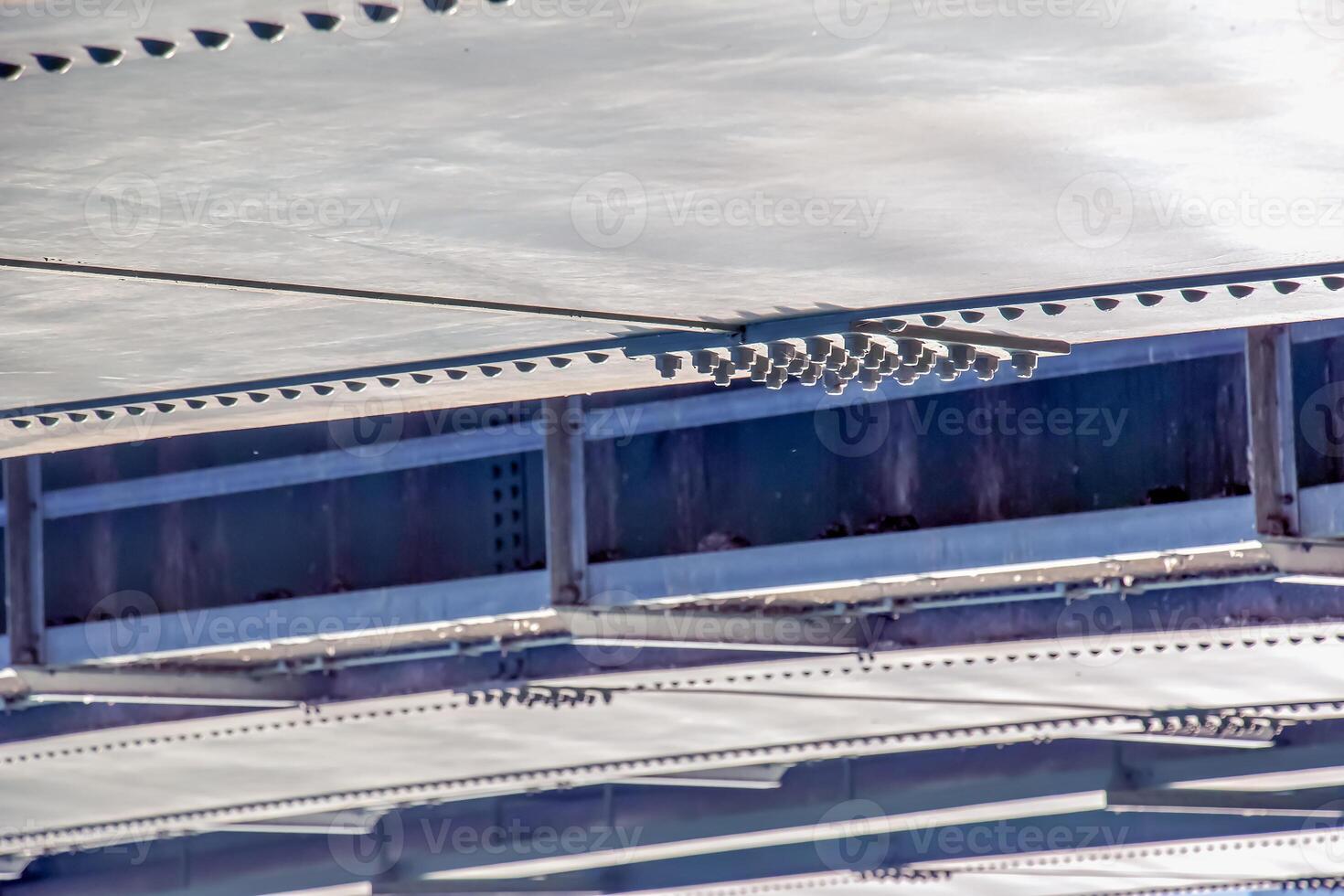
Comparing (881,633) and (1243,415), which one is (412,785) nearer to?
(881,633)

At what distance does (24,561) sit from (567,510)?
5.19m

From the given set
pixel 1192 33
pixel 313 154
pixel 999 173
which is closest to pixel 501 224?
pixel 313 154

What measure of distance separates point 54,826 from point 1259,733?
13.2m

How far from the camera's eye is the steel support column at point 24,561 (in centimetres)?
1470

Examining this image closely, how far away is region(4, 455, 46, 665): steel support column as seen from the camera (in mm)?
14703

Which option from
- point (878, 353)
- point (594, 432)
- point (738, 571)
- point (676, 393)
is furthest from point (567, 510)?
point (878, 353)

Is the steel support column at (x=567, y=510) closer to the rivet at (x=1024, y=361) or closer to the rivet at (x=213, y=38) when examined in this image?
the rivet at (x=1024, y=361)

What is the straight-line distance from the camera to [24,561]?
585 inches

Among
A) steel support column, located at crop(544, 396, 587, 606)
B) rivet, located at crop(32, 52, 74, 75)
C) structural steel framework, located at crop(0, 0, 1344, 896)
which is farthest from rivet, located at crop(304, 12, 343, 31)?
steel support column, located at crop(544, 396, 587, 606)

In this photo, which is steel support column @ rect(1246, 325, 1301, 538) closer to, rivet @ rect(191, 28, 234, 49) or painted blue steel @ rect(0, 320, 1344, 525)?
painted blue steel @ rect(0, 320, 1344, 525)

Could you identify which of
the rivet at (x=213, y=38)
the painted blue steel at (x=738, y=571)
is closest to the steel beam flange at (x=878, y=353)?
the painted blue steel at (x=738, y=571)

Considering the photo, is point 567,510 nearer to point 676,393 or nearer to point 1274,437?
point 676,393

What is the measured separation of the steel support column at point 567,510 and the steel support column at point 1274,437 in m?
4.81

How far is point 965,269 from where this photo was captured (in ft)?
26.0
